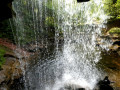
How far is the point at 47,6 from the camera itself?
56.4 ft

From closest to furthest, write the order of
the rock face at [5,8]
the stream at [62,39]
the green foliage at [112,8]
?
1. the rock face at [5,8]
2. the stream at [62,39]
3. the green foliage at [112,8]

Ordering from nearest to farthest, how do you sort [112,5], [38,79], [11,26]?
1. [38,79]
2. [11,26]
3. [112,5]

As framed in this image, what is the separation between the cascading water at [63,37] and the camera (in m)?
6.21

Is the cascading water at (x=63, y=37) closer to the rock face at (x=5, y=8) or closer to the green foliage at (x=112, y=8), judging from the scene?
the green foliage at (x=112, y=8)

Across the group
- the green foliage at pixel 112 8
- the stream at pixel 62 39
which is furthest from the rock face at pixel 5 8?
the green foliage at pixel 112 8

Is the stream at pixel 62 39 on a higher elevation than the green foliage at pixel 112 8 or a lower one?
lower

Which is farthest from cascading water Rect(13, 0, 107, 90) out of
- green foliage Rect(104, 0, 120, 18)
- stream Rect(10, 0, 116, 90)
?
green foliage Rect(104, 0, 120, 18)

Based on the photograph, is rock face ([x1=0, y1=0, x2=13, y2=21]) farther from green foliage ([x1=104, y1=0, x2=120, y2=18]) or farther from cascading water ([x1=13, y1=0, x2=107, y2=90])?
green foliage ([x1=104, y1=0, x2=120, y2=18])

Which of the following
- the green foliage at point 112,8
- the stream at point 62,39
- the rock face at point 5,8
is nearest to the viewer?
the rock face at point 5,8

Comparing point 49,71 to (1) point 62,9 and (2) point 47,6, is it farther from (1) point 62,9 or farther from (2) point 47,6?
(1) point 62,9

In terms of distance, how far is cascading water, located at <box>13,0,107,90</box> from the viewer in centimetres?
621

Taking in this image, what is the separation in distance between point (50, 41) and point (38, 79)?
9.92 m

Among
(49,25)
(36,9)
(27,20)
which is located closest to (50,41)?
(49,25)

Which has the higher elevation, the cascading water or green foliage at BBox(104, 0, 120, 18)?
green foliage at BBox(104, 0, 120, 18)
